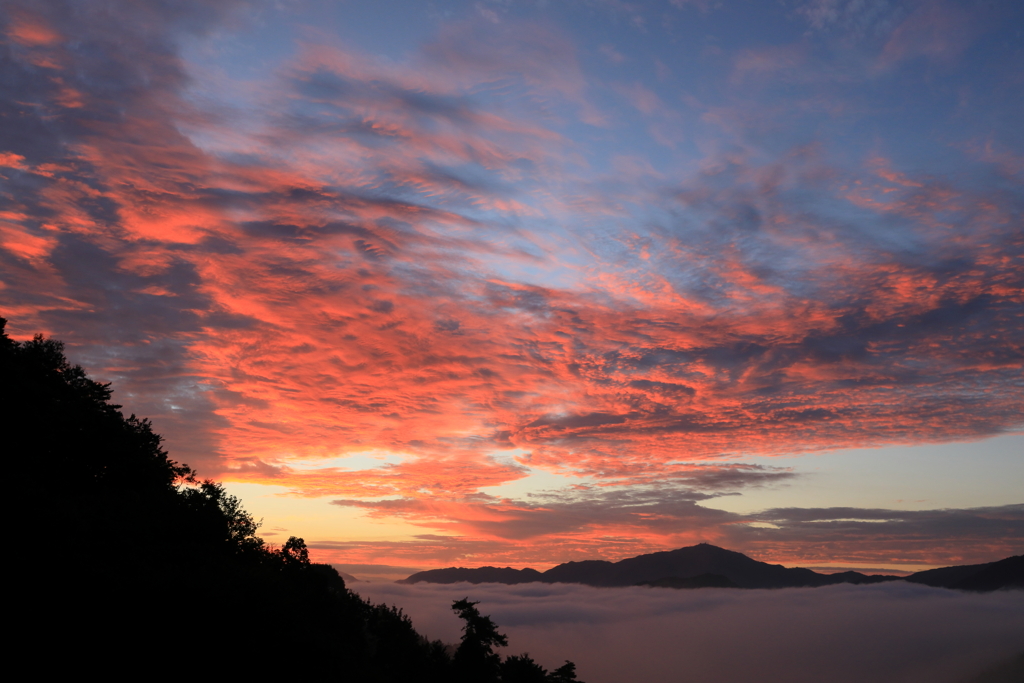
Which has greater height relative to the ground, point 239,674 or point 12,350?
point 12,350

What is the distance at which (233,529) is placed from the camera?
66.3 m

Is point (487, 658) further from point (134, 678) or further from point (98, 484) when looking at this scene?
point (134, 678)

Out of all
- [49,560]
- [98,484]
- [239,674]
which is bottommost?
[239,674]

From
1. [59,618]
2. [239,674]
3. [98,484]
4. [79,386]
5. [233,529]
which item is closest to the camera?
[59,618]

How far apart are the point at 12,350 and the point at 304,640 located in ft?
113

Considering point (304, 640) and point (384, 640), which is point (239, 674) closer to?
point (304, 640)

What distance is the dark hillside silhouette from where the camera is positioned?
28047 mm

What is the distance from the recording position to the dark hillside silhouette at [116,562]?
2805 centimetres

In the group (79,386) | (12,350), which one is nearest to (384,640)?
A: (79,386)

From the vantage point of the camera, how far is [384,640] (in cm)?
8431

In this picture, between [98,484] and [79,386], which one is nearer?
[98,484]

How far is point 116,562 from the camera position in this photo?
3136 centimetres

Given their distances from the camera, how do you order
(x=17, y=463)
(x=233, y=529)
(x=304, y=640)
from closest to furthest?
1. (x=304, y=640)
2. (x=17, y=463)
3. (x=233, y=529)

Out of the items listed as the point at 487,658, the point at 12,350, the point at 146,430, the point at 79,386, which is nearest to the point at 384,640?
the point at 487,658
